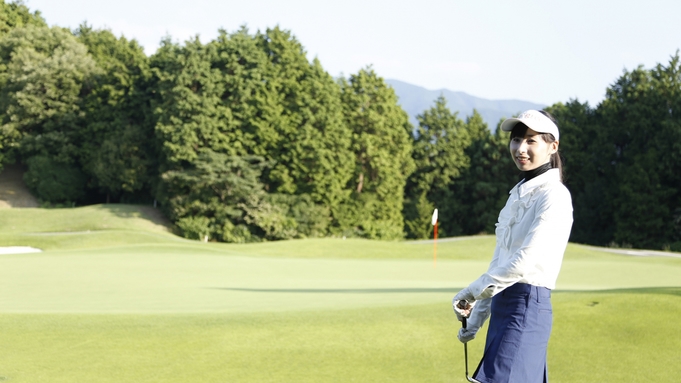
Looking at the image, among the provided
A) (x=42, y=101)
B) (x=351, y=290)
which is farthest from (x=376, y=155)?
(x=351, y=290)

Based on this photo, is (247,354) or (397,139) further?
(397,139)

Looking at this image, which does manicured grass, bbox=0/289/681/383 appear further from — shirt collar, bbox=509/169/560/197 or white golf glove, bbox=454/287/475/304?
shirt collar, bbox=509/169/560/197

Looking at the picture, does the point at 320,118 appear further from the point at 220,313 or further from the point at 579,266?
the point at 220,313

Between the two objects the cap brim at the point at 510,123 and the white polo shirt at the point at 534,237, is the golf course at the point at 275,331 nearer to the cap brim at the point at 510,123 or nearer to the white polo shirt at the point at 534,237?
the white polo shirt at the point at 534,237

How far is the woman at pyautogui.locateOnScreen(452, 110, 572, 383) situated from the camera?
305cm

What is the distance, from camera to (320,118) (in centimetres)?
3703

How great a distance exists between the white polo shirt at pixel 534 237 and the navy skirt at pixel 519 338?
0.25 ft

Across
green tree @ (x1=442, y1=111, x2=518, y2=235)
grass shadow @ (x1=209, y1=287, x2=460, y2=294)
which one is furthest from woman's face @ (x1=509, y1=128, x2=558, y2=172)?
green tree @ (x1=442, y1=111, x2=518, y2=235)

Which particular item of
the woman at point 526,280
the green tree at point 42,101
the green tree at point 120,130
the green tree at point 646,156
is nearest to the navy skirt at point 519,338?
the woman at point 526,280

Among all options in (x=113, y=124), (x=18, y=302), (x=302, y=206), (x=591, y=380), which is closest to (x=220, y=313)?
(x=18, y=302)

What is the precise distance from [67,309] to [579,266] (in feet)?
43.2

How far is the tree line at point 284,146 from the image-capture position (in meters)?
35.7

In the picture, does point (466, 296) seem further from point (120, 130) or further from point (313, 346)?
point (120, 130)

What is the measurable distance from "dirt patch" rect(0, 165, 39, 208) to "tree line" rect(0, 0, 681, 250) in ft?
2.89
